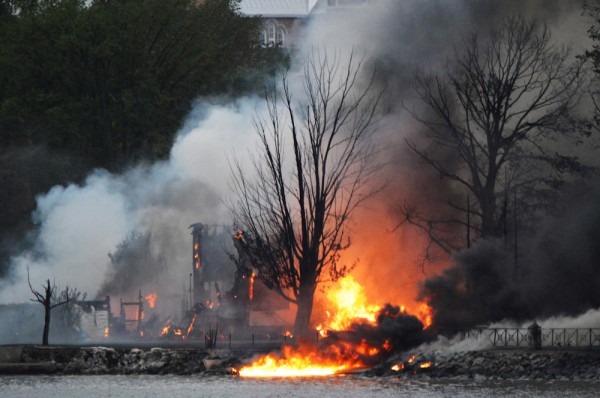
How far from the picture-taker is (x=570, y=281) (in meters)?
61.2

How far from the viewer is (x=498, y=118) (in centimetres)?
6806

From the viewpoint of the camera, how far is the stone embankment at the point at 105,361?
60.2 metres

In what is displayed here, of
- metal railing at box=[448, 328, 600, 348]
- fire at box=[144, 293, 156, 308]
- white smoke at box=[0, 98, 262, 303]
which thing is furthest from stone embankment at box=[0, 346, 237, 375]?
fire at box=[144, 293, 156, 308]

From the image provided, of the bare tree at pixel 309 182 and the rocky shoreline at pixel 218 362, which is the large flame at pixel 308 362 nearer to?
the rocky shoreline at pixel 218 362

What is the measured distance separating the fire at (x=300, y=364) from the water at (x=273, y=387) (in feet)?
6.31

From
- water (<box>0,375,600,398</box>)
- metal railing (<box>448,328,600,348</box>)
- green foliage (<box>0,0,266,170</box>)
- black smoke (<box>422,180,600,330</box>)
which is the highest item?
green foliage (<box>0,0,266,170</box>)

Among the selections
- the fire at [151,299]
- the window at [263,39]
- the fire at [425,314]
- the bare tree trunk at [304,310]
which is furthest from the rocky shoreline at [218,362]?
the window at [263,39]

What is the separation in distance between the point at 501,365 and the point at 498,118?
15647mm

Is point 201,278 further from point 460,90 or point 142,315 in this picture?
point 460,90

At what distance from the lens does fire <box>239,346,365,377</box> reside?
196 ft

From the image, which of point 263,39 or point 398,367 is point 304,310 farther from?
point 263,39

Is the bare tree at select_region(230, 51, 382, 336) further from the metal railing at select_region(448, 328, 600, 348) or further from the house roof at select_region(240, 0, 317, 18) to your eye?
the house roof at select_region(240, 0, 317, 18)

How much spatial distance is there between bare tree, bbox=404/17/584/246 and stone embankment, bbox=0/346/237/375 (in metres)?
12.9

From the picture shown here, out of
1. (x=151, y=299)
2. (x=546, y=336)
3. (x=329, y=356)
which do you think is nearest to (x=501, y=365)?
(x=546, y=336)
